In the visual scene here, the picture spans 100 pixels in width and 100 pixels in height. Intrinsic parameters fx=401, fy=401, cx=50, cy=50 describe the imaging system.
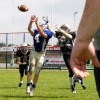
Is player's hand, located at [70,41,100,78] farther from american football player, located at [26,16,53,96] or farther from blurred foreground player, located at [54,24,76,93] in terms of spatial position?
blurred foreground player, located at [54,24,76,93]

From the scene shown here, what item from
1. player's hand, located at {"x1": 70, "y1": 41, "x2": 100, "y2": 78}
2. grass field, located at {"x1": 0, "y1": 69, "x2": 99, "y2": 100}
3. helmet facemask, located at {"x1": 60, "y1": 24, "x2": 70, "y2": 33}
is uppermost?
helmet facemask, located at {"x1": 60, "y1": 24, "x2": 70, "y2": 33}

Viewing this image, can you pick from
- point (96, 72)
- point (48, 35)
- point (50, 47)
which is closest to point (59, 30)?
point (48, 35)

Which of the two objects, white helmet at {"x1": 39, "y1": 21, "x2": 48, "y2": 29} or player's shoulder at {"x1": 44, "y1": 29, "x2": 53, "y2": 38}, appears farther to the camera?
white helmet at {"x1": 39, "y1": 21, "x2": 48, "y2": 29}

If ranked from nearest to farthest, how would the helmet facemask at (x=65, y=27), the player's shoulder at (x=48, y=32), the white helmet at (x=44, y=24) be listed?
the player's shoulder at (x=48, y=32), the white helmet at (x=44, y=24), the helmet facemask at (x=65, y=27)

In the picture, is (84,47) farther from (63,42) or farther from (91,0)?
(63,42)

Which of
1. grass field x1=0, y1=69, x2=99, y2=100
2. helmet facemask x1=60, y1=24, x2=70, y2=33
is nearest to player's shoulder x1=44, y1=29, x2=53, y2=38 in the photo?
helmet facemask x1=60, y1=24, x2=70, y2=33

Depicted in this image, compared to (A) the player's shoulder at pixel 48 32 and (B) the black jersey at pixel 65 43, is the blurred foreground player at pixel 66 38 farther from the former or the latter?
(A) the player's shoulder at pixel 48 32

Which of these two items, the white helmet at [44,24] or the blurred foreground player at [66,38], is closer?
the white helmet at [44,24]

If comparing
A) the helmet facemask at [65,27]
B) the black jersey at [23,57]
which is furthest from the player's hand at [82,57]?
the black jersey at [23,57]

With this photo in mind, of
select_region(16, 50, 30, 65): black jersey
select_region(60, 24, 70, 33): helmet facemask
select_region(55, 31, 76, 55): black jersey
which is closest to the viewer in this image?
select_region(60, 24, 70, 33): helmet facemask

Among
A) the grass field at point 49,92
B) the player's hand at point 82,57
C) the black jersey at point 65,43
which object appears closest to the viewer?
the player's hand at point 82,57

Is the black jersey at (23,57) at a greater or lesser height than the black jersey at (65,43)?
lesser

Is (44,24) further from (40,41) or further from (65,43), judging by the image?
(65,43)

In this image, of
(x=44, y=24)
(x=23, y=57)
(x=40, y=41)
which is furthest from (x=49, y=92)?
(x=23, y=57)
